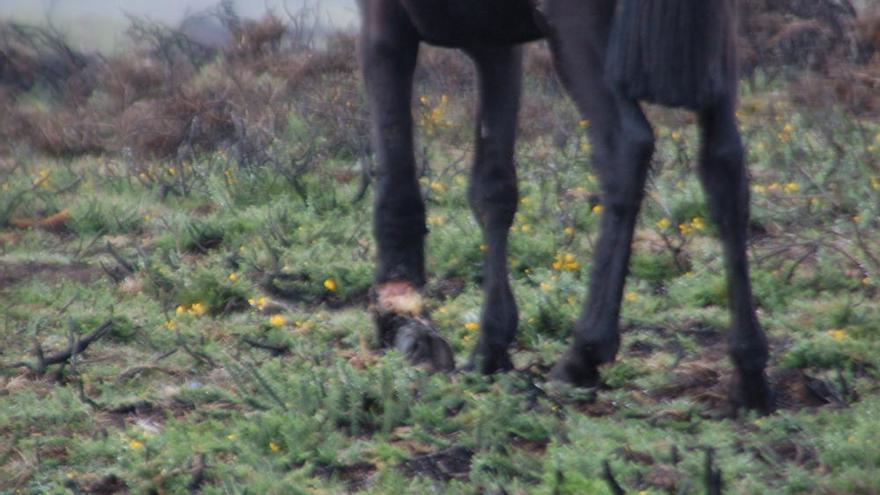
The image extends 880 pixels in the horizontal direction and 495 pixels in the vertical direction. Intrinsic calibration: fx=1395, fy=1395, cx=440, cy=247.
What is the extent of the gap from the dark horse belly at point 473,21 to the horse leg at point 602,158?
35 cm

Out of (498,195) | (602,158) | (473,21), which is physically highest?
(473,21)

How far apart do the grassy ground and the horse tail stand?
18.7 inches

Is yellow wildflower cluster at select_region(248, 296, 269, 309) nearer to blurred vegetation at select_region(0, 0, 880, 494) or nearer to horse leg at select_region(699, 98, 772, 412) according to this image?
blurred vegetation at select_region(0, 0, 880, 494)

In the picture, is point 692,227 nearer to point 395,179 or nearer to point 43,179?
point 395,179

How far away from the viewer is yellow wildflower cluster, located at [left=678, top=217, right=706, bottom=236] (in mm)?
6941

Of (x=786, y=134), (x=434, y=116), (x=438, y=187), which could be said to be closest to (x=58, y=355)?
(x=438, y=187)

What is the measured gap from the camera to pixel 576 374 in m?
4.46

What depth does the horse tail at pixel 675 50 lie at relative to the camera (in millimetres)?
4113

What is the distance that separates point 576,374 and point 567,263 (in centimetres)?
213

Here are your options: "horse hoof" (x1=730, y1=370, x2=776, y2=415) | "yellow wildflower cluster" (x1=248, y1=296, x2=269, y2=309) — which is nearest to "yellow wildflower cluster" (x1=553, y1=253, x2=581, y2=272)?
"yellow wildflower cluster" (x1=248, y1=296, x2=269, y2=309)

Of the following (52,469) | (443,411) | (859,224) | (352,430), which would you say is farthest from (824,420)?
(859,224)

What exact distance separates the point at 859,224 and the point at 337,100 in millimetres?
5722

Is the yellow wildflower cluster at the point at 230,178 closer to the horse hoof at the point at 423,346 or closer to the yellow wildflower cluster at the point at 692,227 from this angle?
the yellow wildflower cluster at the point at 692,227

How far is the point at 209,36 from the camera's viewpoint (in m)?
18.1
